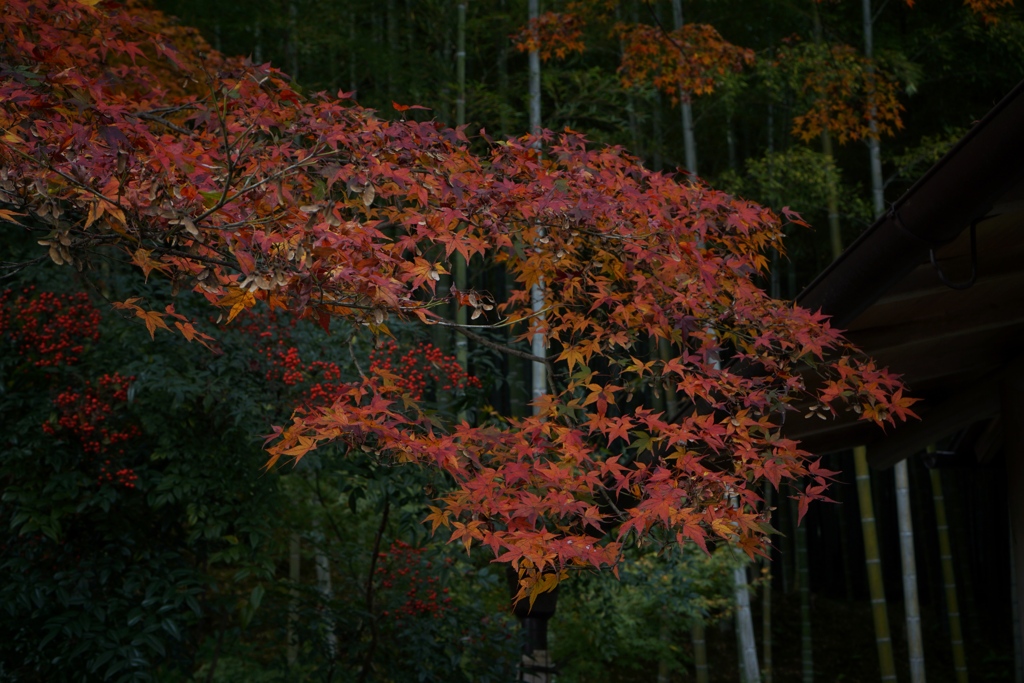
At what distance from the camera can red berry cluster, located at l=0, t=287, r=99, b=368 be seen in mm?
4332

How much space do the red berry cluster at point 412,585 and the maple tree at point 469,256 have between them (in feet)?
6.38

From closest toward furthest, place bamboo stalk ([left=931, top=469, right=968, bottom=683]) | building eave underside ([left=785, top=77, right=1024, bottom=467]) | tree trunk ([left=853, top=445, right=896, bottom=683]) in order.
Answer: building eave underside ([left=785, top=77, right=1024, bottom=467]), tree trunk ([left=853, top=445, right=896, bottom=683]), bamboo stalk ([left=931, top=469, right=968, bottom=683])

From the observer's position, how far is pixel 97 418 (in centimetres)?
418

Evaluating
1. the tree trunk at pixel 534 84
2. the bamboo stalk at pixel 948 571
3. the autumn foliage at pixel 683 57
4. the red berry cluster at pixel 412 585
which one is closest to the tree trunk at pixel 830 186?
the autumn foliage at pixel 683 57

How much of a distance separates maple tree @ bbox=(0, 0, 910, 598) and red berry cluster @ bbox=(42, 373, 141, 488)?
4.48 feet

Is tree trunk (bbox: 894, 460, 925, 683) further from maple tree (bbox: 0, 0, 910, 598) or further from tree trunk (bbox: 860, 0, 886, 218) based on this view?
maple tree (bbox: 0, 0, 910, 598)

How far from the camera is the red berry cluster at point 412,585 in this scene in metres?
4.89

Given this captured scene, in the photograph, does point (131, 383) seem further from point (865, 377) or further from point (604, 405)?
point (865, 377)

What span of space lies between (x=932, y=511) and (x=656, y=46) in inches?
285

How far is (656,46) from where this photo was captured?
6848 millimetres

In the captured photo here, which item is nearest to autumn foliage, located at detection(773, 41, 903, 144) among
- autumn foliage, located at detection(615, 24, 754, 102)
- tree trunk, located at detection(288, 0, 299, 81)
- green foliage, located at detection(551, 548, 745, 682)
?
autumn foliage, located at detection(615, 24, 754, 102)

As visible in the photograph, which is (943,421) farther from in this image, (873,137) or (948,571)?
(948,571)

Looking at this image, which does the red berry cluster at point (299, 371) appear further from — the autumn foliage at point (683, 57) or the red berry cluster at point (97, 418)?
the autumn foliage at point (683, 57)

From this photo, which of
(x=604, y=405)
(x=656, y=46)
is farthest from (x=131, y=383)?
(x=656, y=46)
